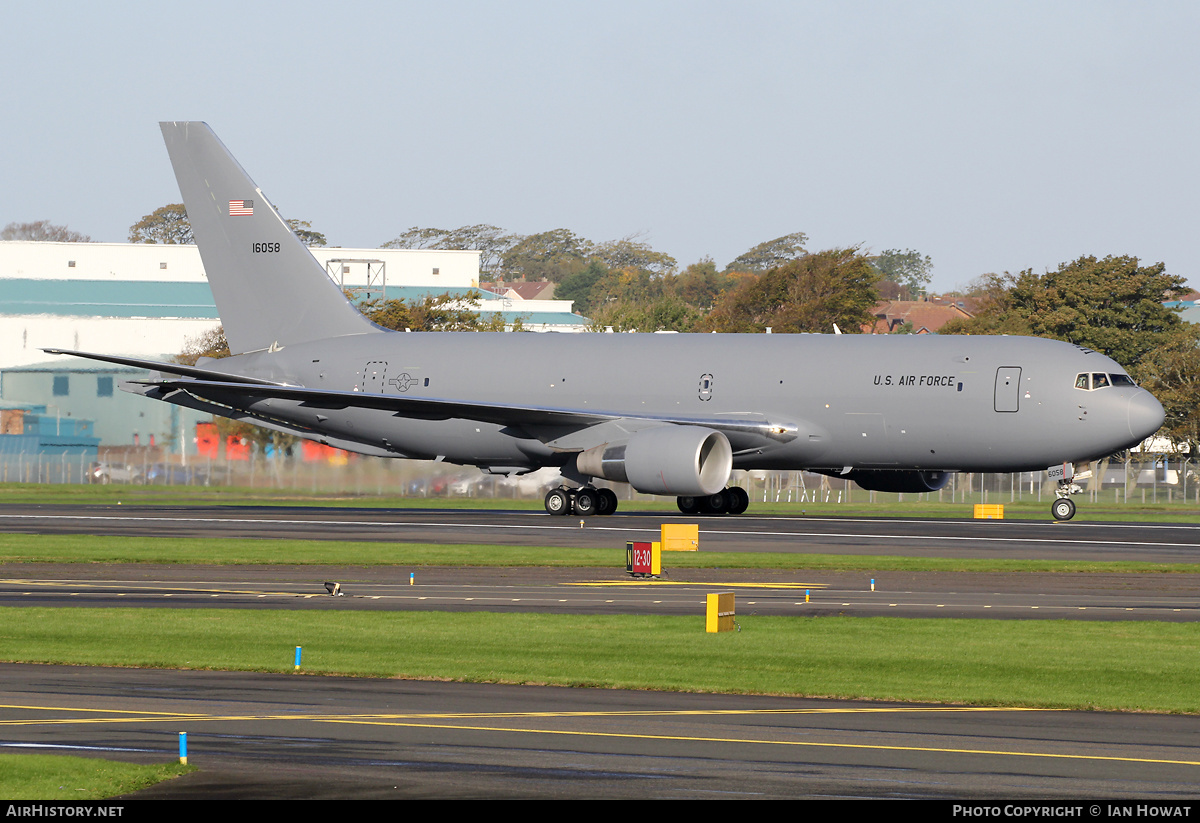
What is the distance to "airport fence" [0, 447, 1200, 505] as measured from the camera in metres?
55.5

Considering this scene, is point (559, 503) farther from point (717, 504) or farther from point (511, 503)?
point (511, 503)

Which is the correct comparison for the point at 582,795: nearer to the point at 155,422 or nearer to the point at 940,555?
the point at 940,555

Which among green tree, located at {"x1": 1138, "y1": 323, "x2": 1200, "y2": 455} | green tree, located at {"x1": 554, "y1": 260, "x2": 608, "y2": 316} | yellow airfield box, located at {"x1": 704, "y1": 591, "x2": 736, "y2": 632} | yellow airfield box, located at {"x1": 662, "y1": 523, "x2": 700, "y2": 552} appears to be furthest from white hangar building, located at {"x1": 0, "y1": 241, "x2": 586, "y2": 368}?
yellow airfield box, located at {"x1": 704, "y1": 591, "x2": 736, "y2": 632}

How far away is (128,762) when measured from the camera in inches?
462

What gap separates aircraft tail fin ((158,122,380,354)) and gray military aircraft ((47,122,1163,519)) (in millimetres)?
56

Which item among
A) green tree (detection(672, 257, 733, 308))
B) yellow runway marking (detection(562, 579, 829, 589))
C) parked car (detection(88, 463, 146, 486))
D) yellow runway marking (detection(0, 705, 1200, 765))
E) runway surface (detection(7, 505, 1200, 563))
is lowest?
yellow runway marking (detection(0, 705, 1200, 765))

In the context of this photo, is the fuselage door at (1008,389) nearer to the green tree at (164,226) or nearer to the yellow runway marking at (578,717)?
the yellow runway marking at (578,717)

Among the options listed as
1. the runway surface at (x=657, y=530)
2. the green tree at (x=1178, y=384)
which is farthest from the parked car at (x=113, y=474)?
the green tree at (x=1178, y=384)

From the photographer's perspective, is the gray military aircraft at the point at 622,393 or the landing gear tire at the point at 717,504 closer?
the gray military aircraft at the point at 622,393

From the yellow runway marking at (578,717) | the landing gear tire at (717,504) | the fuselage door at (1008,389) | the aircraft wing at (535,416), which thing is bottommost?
the yellow runway marking at (578,717)

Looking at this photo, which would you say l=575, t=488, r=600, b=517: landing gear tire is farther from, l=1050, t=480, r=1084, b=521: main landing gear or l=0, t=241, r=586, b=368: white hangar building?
l=0, t=241, r=586, b=368: white hangar building

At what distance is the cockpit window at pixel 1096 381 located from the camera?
40156mm

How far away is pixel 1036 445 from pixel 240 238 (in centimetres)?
2620

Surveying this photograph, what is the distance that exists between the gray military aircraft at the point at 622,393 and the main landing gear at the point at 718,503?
51 mm
